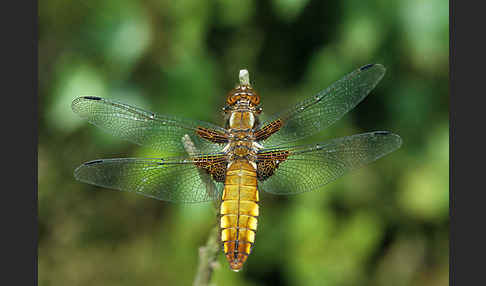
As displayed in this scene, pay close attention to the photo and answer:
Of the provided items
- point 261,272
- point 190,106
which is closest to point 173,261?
point 261,272

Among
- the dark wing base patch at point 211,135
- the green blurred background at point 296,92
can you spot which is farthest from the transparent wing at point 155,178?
the green blurred background at point 296,92

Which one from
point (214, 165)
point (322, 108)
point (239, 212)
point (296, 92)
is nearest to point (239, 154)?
point (214, 165)

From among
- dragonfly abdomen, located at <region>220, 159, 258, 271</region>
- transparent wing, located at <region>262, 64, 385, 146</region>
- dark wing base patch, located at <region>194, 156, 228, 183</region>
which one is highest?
transparent wing, located at <region>262, 64, 385, 146</region>

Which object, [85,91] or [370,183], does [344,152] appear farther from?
[85,91]

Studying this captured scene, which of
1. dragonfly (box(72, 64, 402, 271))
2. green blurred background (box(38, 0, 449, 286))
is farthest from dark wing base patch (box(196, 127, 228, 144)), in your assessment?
green blurred background (box(38, 0, 449, 286))

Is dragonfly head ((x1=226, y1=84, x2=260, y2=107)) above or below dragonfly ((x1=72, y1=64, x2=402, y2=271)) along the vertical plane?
above

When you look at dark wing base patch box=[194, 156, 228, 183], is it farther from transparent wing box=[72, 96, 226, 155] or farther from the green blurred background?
the green blurred background

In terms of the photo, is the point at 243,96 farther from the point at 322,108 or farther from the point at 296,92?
the point at 296,92
